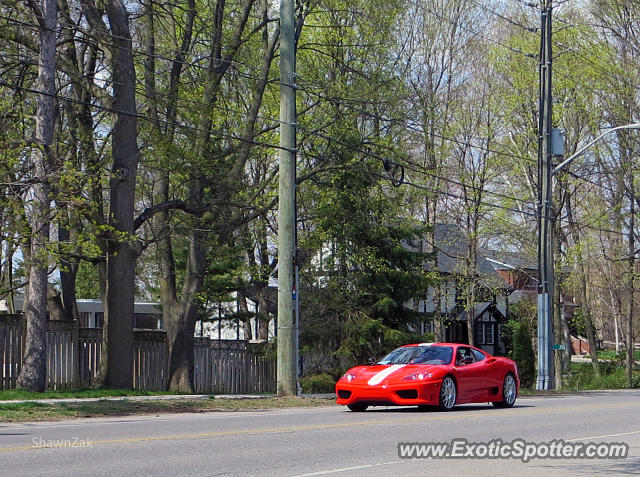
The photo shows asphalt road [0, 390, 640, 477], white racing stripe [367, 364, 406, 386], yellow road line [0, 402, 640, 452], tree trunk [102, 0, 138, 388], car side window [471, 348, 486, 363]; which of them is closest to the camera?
asphalt road [0, 390, 640, 477]

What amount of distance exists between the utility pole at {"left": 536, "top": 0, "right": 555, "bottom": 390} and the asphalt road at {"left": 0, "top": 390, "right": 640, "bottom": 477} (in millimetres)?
12351

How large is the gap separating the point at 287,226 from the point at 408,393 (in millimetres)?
6167

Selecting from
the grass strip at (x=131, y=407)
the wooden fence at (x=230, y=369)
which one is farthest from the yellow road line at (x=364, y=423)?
the wooden fence at (x=230, y=369)

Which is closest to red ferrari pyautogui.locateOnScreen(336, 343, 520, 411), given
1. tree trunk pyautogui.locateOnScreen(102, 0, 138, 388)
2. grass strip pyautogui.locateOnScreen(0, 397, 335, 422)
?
grass strip pyautogui.locateOnScreen(0, 397, 335, 422)

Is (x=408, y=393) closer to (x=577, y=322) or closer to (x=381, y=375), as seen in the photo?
(x=381, y=375)

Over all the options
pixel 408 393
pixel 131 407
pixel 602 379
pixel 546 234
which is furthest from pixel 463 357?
pixel 602 379

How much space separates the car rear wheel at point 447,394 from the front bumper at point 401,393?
0.16 metres

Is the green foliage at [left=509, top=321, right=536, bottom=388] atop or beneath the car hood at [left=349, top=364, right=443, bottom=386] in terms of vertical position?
beneath

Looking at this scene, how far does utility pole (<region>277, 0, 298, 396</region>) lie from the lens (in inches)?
874

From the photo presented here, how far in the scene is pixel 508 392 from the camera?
20141 mm

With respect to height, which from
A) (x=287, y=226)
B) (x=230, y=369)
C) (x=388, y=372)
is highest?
(x=287, y=226)

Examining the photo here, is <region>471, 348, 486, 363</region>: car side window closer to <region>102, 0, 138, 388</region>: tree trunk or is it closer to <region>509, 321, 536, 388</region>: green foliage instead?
<region>102, 0, 138, 388</region>: tree trunk

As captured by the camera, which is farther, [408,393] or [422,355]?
[422,355]

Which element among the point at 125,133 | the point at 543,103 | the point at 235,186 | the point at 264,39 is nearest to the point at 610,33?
the point at 543,103
